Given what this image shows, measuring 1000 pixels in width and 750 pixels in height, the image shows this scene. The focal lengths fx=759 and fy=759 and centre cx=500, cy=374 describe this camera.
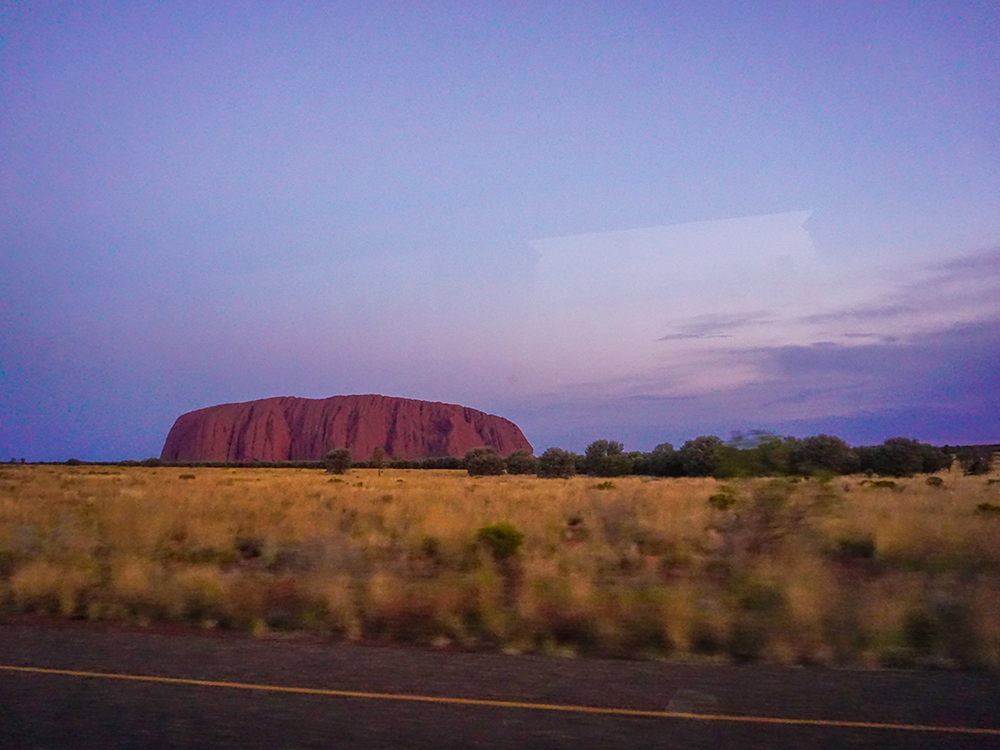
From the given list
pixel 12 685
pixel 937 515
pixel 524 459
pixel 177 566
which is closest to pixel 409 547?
pixel 177 566

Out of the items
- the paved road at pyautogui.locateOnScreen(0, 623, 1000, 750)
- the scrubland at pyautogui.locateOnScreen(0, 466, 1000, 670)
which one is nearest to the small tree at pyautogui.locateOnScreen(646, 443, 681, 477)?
the scrubland at pyautogui.locateOnScreen(0, 466, 1000, 670)

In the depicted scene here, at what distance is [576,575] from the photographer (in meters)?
11.7

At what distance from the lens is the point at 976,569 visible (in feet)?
40.1

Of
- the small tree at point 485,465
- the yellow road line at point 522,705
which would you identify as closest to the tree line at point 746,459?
the small tree at point 485,465

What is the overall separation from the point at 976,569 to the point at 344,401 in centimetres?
15324

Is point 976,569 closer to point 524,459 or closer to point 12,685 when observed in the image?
point 12,685

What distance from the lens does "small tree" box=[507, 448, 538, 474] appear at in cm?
7038

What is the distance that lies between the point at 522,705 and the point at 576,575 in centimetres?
589

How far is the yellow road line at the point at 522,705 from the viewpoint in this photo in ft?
17.5

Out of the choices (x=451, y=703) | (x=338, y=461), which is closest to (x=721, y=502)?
(x=451, y=703)

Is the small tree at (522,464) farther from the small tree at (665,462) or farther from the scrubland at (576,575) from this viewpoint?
the scrubland at (576,575)

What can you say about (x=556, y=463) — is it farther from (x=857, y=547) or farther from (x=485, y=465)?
(x=857, y=547)

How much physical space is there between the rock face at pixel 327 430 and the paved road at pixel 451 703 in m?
137

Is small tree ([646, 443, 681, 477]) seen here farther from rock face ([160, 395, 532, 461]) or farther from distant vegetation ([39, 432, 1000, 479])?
rock face ([160, 395, 532, 461])
